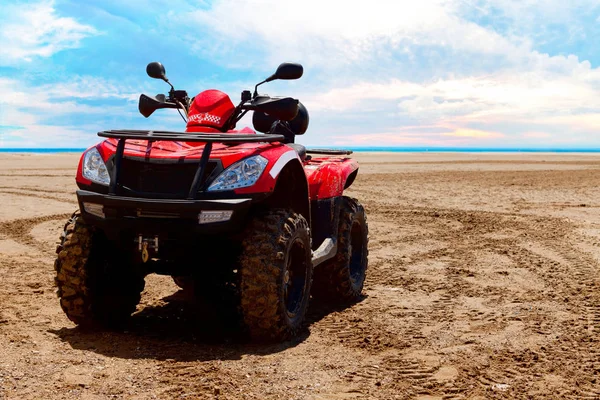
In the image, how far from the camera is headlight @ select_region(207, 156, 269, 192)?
4.34 m

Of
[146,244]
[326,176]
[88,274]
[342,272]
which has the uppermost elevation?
[326,176]

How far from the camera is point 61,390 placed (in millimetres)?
3660

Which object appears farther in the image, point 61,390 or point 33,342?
point 33,342

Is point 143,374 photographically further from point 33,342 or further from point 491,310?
point 491,310

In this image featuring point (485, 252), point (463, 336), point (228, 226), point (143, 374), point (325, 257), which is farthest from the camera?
point (485, 252)

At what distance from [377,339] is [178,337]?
131 cm

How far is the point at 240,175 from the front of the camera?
173 inches

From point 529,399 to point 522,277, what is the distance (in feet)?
12.1

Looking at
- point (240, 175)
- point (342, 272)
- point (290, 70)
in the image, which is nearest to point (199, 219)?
point (240, 175)

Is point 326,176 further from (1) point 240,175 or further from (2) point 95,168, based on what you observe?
(2) point 95,168

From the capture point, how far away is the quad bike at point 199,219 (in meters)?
4.33

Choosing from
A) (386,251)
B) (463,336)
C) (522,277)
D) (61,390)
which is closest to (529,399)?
(463,336)

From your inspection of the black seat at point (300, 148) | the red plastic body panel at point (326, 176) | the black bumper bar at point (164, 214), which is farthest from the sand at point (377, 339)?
the black seat at point (300, 148)

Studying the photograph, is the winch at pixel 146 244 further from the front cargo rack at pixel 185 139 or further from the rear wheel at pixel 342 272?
the rear wheel at pixel 342 272
